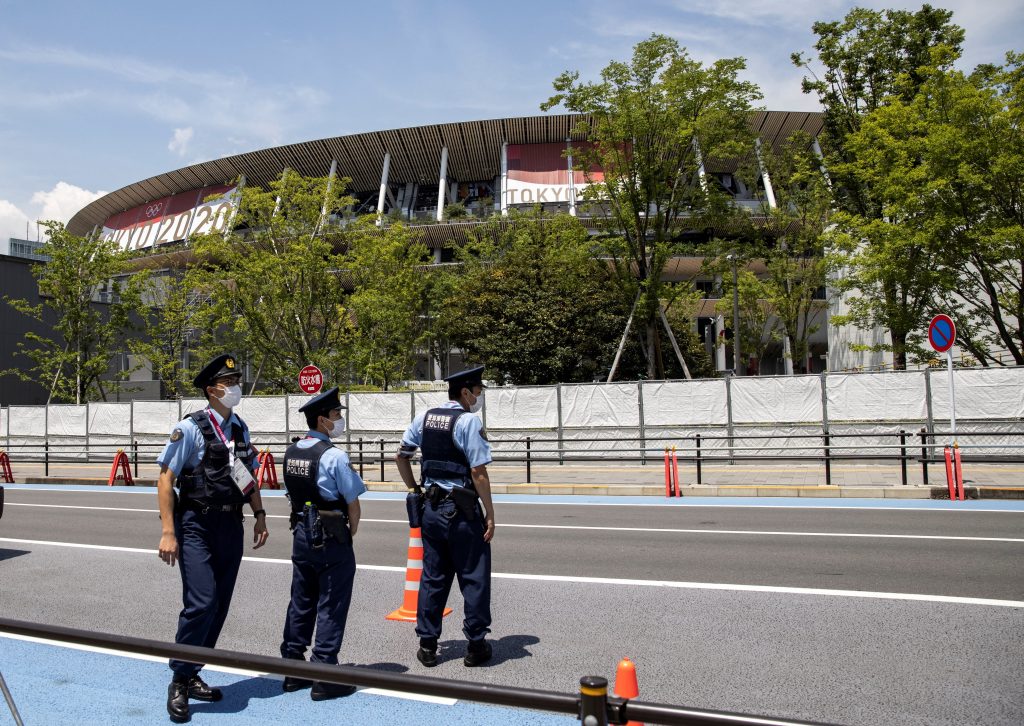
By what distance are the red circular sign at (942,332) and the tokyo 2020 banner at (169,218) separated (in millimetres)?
57525

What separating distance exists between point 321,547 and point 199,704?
1223 mm

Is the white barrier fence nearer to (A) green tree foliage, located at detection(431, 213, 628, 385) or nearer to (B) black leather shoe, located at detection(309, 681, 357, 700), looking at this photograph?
(B) black leather shoe, located at detection(309, 681, 357, 700)

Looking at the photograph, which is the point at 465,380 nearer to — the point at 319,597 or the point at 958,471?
the point at 319,597

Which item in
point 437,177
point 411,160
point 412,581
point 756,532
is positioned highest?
point 411,160

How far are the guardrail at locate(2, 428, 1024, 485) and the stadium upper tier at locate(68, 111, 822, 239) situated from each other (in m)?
39.4

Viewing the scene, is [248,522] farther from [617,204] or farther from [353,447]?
[617,204]

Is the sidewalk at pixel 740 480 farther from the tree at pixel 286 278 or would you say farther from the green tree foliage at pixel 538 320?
the green tree foliage at pixel 538 320

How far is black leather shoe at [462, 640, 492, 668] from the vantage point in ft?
18.4

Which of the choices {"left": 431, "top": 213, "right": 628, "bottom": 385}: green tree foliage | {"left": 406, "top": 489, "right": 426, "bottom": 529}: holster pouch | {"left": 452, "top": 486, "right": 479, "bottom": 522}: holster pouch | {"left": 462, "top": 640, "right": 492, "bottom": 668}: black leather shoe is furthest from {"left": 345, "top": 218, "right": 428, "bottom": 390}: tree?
{"left": 462, "top": 640, "right": 492, "bottom": 668}: black leather shoe

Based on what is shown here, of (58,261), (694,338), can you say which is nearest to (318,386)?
(58,261)

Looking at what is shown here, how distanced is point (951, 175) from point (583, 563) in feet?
54.8

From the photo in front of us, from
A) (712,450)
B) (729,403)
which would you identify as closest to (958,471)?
(712,450)

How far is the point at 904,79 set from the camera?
2362 cm

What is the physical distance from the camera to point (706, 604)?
7.14 m
